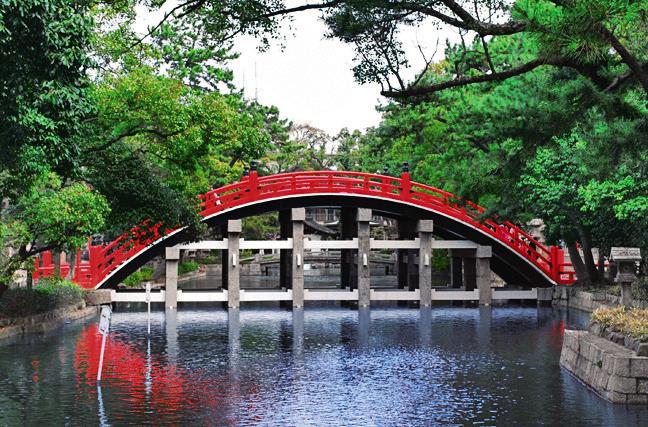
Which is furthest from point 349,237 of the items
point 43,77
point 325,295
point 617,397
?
point 43,77

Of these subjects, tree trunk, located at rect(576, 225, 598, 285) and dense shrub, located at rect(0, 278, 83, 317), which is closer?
dense shrub, located at rect(0, 278, 83, 317)

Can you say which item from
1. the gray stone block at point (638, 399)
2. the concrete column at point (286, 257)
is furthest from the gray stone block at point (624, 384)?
the concrete column at point (286, 257)

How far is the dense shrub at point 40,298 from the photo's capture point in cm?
2645

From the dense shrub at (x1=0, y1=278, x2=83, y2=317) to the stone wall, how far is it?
16824 millimetres

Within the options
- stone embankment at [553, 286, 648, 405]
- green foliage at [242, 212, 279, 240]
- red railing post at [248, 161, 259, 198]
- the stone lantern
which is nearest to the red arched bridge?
red railing post at [248, 161, 259, 198]

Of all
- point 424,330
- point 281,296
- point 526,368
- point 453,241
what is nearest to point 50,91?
point 526,368

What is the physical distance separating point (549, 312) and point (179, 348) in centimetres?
1721

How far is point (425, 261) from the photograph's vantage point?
37094 mm

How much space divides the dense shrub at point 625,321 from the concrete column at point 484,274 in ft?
60.2

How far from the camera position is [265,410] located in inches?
601

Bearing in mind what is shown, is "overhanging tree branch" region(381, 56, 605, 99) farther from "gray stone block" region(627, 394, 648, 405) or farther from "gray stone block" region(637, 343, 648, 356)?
"gray stone block" region(627, 394, 648, 405)

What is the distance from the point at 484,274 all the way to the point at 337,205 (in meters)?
7.00

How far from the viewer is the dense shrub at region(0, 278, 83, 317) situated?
2645 cm

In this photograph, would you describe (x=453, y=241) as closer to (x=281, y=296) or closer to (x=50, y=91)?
(x=281, y=296)
